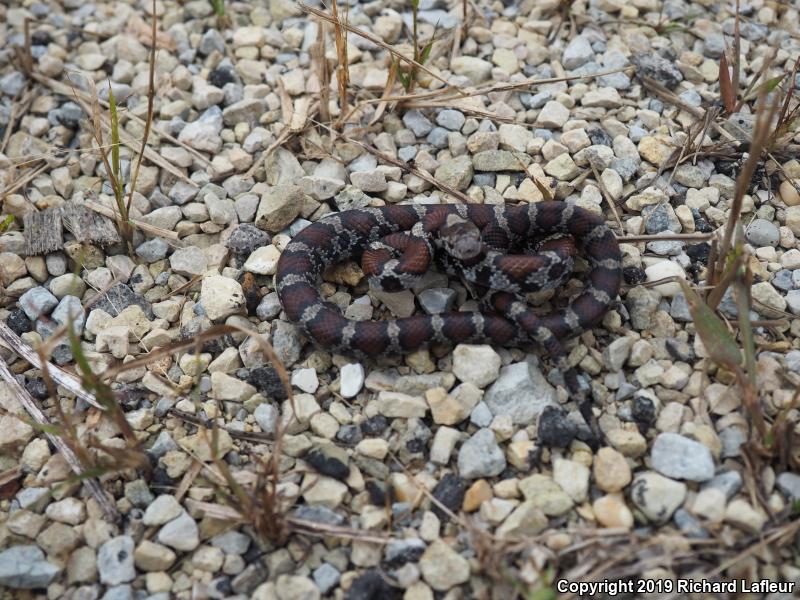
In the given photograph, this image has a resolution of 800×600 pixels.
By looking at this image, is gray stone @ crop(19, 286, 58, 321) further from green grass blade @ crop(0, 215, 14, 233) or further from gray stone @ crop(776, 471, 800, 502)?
gray stone @ crop(776, 471, 800, 502)

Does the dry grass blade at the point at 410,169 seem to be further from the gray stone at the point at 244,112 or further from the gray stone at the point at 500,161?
the gray stone at the point at 244,112

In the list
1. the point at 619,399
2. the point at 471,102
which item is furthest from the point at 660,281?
the point at 471,102

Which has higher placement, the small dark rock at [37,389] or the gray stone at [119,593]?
the small dark rock at [37,389]

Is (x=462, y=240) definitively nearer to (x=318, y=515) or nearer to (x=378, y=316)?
(x=378, y=316)

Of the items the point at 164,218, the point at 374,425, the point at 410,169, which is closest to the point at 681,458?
the point at 374,425

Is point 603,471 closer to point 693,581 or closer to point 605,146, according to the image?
point 693,581

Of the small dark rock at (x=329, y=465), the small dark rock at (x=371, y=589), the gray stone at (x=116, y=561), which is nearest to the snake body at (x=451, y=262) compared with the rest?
the small dark rock at (x=329, y=465)

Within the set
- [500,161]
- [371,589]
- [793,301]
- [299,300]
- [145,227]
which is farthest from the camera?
[500,161]
